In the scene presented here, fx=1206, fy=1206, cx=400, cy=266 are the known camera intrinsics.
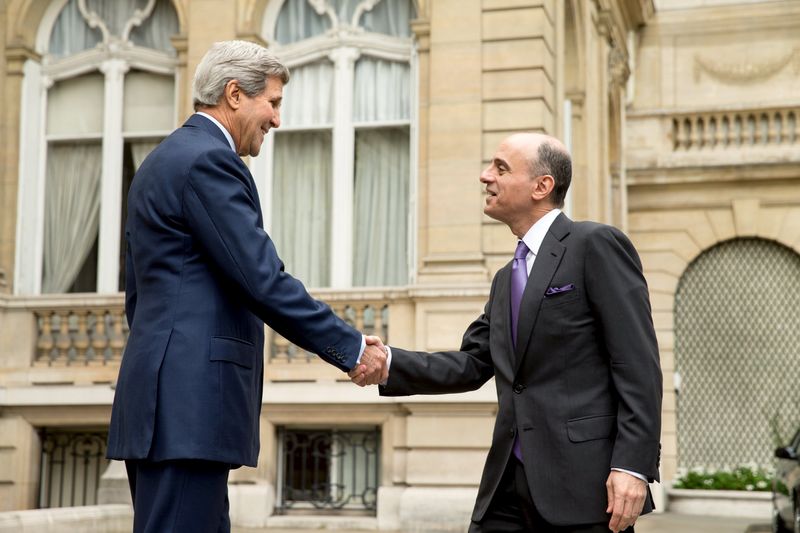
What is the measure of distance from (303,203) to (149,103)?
225cm

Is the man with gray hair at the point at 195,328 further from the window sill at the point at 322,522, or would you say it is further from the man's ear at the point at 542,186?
the window sill at the point at 322,522

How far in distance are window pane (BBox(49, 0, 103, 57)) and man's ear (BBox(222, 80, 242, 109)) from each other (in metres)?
11.0

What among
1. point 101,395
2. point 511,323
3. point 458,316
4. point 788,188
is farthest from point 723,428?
point 511,323

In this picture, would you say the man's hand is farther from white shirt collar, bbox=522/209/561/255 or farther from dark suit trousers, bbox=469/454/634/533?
white shirt collar, bbox=522/209/561/255

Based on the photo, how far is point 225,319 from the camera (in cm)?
384

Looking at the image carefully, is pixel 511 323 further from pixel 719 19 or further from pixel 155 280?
pixel 719 19

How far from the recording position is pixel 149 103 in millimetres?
14297

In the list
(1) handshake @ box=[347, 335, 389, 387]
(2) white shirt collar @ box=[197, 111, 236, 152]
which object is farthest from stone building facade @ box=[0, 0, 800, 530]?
(2) white shirt collar @ box=[197, 111, 236, 152]

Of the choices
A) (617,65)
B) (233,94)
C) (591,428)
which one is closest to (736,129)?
(617,65)

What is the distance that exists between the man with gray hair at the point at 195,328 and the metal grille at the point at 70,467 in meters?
10.3

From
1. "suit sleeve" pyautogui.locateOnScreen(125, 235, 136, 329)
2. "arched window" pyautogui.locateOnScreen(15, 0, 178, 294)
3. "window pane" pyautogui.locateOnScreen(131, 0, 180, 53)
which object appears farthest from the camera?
"window pane" pyautogui.locateOnScreen(131, 0, 180, 53)

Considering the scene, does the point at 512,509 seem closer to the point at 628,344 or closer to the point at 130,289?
the point at 628,344

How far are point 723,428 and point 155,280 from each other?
16.8m

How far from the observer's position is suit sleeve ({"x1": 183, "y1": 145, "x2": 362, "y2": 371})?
3.82 meters
